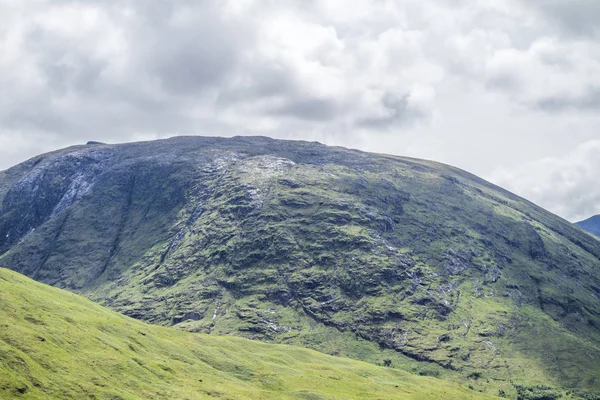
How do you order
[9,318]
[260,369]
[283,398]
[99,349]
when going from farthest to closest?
[260,369], [283,398], [99,349], [9,318]

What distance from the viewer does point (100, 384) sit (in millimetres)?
131625

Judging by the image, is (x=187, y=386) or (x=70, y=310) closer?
(x=187, y=386)

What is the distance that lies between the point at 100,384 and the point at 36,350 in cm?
→ 1669

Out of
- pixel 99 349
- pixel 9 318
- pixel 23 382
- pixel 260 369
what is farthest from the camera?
pixel 260 369

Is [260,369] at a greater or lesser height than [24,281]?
lesser

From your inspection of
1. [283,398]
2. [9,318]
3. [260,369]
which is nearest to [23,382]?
[9,318]

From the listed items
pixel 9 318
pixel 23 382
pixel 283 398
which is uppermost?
pixel 9 318

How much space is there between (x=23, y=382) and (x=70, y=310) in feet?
201

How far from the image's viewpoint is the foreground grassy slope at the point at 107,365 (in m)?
124

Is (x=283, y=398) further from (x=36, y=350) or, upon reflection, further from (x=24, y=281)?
(x=24, y=281)

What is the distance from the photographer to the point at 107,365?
143125 mm

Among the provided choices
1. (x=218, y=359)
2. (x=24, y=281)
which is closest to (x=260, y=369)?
(x=218, y=359)

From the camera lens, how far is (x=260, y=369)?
648 feet

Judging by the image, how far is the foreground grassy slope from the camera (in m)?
124
